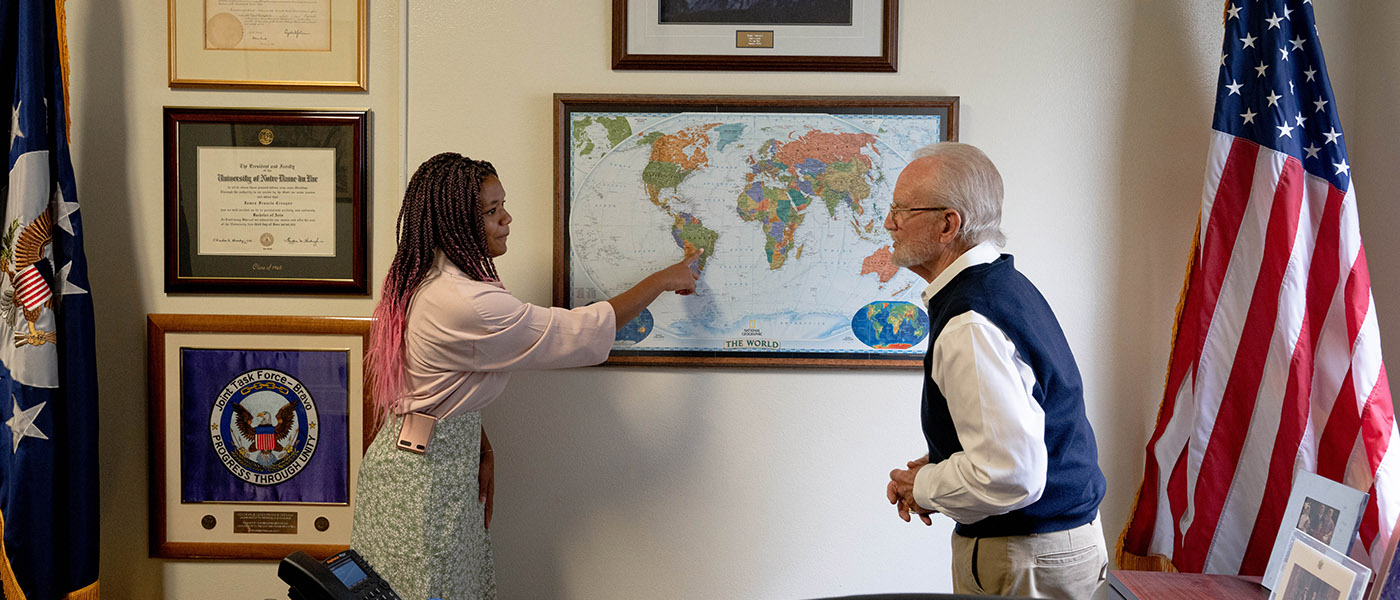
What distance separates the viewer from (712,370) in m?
2.31

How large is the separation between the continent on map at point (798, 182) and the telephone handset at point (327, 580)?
1438mm

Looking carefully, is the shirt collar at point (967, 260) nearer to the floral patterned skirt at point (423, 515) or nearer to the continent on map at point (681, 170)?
the continent on map at point (681, 170)

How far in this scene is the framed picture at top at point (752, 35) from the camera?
2248 millimetres

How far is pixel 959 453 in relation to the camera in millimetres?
1459

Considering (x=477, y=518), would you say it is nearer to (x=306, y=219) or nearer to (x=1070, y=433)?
(x=306, y=219)

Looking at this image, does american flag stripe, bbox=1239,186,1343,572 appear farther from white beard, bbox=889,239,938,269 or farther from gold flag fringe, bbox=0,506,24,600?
gold flag fringe, bbox=0,506,24,600

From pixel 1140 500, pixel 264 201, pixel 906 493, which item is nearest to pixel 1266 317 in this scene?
pixel 1140 500

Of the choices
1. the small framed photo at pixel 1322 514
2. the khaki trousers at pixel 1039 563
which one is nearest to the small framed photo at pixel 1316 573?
the small framed photo at pixel 1322 514

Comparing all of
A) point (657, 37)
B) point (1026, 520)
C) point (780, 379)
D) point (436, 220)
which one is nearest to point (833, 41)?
point (657, 37)

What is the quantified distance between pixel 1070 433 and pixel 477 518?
128 centimetres

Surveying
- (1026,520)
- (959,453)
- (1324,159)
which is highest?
(1324,159)

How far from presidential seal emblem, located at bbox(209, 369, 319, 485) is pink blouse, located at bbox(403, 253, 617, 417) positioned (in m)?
0.64

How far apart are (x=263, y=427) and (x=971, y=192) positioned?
193 centimetres

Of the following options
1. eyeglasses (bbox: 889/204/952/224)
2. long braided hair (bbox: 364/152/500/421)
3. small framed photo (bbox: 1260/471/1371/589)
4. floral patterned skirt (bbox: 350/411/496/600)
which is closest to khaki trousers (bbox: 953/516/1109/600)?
small framed photo (bbox: 1260/471/1371/589)
